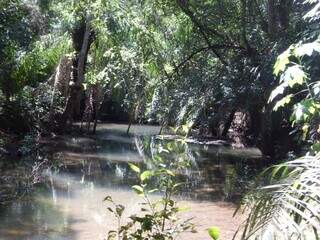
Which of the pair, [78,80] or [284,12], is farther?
[78,80]

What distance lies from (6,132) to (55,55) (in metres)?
2.94

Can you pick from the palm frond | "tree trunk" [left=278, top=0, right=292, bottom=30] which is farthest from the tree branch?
the palm frond

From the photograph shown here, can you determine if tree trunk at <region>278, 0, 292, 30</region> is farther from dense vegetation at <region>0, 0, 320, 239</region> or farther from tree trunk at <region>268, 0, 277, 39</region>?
tree trunk at <region>268, 0, 277, 39</region>

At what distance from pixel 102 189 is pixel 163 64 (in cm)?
615

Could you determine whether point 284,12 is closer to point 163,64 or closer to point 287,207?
point 163,64

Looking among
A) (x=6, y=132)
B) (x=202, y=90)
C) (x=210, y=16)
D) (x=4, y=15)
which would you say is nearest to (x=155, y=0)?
(x=210, y=16)

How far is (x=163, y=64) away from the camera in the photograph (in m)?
14.5

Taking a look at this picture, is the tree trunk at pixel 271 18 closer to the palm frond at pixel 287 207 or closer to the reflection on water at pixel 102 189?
the reflection on water at pixel 102 189

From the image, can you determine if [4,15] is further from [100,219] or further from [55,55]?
[100,219]

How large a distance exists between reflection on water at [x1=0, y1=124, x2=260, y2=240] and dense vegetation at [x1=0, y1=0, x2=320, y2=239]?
1128 millimetres

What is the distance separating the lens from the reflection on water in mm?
6547

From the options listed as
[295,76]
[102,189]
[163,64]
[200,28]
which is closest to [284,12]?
[200,28]

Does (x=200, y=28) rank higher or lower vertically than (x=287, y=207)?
higher

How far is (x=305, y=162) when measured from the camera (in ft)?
7.17
